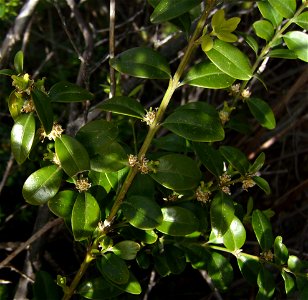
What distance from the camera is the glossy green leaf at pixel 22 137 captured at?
0.89 meters

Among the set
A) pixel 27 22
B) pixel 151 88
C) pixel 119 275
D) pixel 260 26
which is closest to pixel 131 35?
pixel 151 88

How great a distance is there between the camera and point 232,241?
3.69ft

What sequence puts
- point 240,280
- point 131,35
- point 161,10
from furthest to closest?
point 131,35
point 240,280
point 161,10

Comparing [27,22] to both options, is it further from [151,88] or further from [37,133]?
→ [151,88]

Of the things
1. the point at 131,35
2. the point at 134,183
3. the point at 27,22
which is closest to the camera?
the point at 134,183

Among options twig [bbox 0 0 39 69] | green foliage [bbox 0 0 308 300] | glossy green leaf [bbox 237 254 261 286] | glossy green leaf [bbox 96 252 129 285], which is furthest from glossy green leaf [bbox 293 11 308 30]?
twig [bbox 0 0 39 69]

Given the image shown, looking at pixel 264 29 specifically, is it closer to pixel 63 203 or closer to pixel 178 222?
pixel 178 222

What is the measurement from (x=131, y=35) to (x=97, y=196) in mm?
1347

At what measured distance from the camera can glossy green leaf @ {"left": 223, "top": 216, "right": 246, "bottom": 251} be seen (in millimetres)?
1123

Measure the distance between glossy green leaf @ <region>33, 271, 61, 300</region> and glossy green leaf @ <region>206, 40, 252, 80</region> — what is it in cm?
66

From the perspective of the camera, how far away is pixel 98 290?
1.14 metres

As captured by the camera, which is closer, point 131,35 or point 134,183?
point 134,183

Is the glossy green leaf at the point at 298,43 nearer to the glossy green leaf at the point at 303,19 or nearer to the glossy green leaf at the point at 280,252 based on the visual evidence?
the glossy green leaf at the point at 303,19

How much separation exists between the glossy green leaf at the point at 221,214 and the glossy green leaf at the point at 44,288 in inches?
17.2
